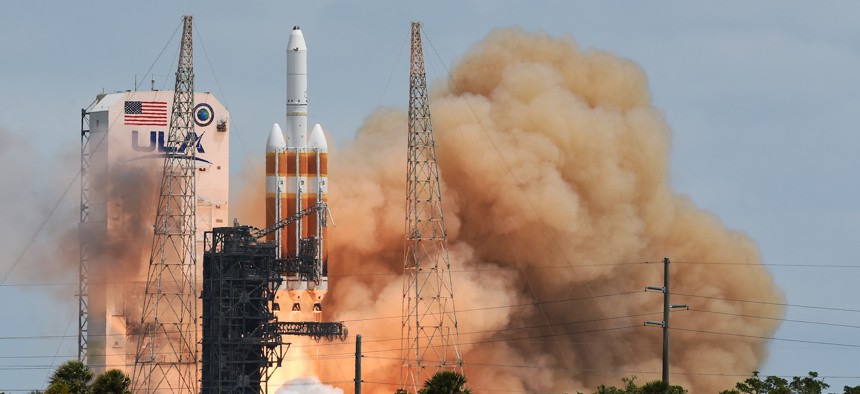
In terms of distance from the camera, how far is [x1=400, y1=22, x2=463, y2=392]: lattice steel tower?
96000mm

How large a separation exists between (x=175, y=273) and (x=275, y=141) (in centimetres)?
901

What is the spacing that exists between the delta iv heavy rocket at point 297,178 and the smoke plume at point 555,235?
537 cm

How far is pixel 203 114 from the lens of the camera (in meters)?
107

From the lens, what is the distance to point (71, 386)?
7938 cm

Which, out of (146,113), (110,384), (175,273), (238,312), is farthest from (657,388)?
(146,113)

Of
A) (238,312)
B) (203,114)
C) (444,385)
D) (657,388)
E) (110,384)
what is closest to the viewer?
(657,388)

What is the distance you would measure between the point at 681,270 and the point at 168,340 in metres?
27.9

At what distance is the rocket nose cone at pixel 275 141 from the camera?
9900 cm

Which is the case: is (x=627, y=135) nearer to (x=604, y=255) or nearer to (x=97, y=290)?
(x=604, y=255)

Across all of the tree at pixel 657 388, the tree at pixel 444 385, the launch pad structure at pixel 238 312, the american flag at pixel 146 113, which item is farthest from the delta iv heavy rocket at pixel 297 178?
the tree at pixel 657 388

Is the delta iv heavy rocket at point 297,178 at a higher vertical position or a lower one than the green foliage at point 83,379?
higher

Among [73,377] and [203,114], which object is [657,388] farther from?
[203,114]

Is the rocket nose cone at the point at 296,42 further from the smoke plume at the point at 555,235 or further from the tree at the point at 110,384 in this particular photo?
the tree at the point at 110,384

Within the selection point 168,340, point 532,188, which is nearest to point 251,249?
point 168,340
